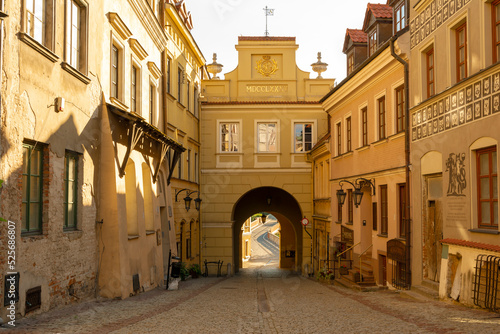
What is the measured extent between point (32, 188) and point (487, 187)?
8.58m

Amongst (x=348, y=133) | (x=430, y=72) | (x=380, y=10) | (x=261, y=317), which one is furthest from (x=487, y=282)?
(x=348, y=133)

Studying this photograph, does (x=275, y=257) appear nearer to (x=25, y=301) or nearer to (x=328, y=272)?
(x=328, y=272)

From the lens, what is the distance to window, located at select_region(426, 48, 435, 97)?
15.2 m

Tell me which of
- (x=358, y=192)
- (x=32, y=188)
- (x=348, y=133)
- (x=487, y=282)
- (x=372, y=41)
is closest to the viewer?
(x=32, y=188)

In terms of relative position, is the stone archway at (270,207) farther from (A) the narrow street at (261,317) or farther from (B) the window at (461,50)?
(B) the window at (461,50)

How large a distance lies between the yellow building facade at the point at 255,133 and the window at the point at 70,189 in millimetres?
18917

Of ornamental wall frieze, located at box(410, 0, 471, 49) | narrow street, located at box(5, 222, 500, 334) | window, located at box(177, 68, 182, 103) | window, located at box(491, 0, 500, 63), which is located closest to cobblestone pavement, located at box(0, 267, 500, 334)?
narrow street, located at box(5, 222, 500, 334)

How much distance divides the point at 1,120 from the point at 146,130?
719cm

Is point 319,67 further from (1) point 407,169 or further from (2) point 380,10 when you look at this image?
(1) point 407,169

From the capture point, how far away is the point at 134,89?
58.9 feet

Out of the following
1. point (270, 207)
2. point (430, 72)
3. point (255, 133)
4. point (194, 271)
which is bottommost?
point (194, 271)

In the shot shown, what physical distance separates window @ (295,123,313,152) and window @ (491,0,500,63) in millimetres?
19771

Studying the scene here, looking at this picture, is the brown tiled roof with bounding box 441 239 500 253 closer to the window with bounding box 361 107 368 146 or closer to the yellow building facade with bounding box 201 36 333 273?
the window with bounding box 361 107 368 146

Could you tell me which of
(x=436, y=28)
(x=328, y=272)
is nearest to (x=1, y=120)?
(x=436, y=28)
